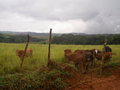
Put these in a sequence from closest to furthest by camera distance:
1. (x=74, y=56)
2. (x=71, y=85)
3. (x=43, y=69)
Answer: (x=71, y=85), (x=43, y=69), (x=74, y=56)

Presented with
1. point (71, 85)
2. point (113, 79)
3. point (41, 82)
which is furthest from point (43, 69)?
point (113, 79)

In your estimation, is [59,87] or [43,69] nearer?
[59,87]

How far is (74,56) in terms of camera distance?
7.93 meters

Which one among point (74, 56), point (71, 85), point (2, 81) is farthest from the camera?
point (74, 56)

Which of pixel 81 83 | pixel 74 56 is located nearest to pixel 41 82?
pixel 81 83

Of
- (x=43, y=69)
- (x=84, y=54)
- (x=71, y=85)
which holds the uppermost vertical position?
(x=84, y=54)

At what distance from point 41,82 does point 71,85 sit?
3.60 feet

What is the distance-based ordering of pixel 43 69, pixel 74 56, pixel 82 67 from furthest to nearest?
pixel 74 56
pixel 82 67
pixel 43 69

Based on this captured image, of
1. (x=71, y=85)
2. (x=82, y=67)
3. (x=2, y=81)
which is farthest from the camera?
(x=82, y=67)

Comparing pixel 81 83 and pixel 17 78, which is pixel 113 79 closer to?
pixel 81 83

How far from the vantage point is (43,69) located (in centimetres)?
596

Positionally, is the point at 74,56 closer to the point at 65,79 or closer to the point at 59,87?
the point at 65,79

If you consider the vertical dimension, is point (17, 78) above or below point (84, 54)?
below

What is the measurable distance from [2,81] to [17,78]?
0.48 m
